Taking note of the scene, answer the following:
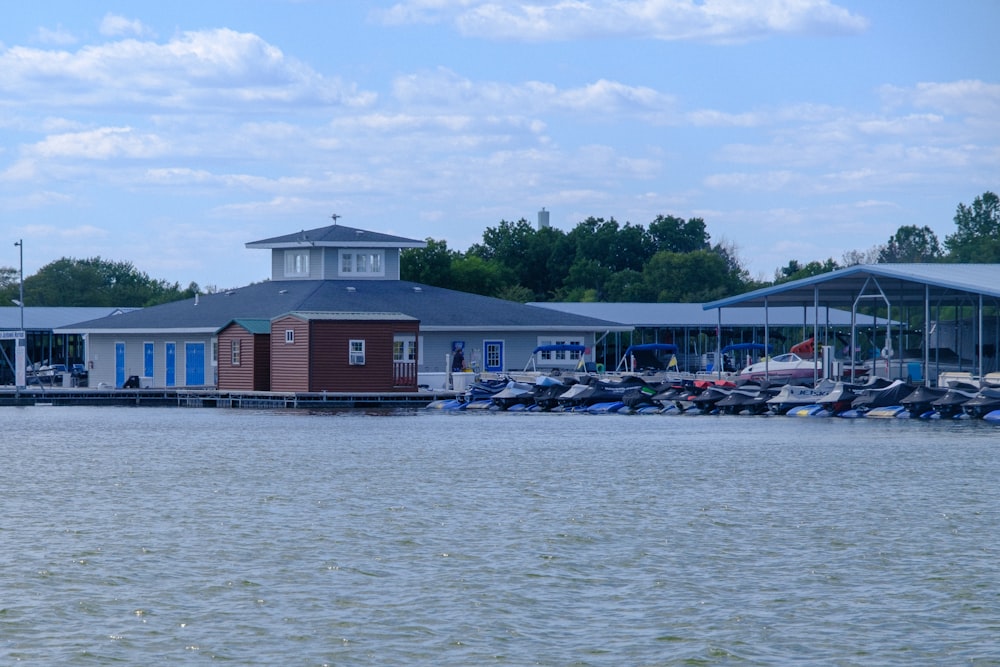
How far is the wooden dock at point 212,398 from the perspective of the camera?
188 ft

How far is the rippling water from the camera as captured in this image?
1482cm

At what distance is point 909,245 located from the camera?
149 m

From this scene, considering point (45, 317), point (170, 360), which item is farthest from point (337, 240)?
point (45, 317)

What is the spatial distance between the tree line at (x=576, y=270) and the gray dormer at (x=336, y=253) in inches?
1175

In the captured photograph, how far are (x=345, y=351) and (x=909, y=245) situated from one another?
336ft

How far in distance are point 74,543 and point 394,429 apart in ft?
81.3

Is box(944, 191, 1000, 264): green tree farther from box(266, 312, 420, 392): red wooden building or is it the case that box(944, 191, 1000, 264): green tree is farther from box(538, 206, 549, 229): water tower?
box(266, 312, 420, 392): red wooden building

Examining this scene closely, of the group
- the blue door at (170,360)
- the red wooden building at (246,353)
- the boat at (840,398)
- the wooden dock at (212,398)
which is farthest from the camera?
the blue door at (170,360)

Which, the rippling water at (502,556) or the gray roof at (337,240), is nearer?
the rippling water at (502,556)

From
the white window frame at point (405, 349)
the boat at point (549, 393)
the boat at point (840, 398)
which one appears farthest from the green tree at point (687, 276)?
the boat at point (840, 398)

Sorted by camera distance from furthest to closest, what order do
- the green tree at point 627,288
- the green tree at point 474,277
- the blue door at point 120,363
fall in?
1. the green tree at point 627,288
2. the green tree at point 474,277
3. the blue door at point 120,363

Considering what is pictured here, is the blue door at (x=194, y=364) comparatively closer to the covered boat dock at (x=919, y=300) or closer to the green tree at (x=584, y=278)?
the covered boat dock at (x=919, y=300)

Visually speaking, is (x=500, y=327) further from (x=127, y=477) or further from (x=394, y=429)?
(x=127, y=477)

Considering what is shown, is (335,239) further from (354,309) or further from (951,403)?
(951,403)
